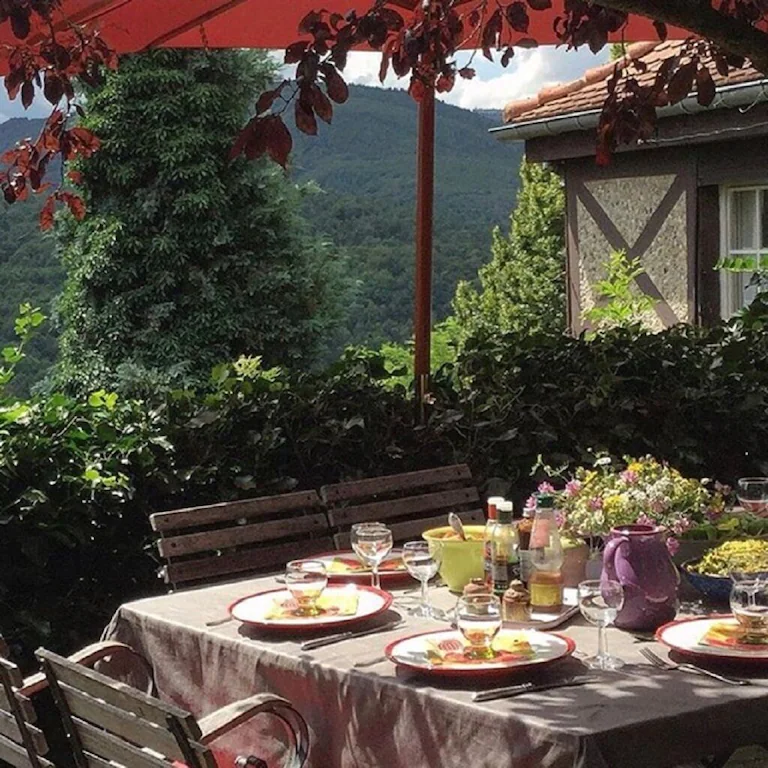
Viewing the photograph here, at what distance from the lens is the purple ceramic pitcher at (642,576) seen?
3023 millimetres

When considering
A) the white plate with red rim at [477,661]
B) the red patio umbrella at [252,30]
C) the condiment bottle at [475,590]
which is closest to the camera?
the white plate with red rim at [477,661]

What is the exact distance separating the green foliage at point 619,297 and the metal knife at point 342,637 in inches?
220

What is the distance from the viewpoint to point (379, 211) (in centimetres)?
1975

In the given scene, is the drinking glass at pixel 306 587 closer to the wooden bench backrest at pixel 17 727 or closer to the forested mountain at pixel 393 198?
the wooden bench backrest at pixel 17 727

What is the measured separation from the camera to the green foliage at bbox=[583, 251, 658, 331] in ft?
29.3

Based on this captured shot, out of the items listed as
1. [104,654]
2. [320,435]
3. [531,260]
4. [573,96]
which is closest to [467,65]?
[320,435]

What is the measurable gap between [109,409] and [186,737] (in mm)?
2333

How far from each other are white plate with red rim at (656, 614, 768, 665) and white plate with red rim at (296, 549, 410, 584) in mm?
827

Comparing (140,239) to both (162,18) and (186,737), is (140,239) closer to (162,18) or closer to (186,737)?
(162,18)

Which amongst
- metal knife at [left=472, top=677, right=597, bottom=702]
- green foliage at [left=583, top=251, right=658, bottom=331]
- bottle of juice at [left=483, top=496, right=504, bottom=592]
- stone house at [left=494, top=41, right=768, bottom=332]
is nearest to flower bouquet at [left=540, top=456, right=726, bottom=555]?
bottle of juice at [left=483, top=496, right=504, bottom=592]

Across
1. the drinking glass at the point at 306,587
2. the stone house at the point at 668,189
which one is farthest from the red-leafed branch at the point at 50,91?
the stone house at the point at 668,189

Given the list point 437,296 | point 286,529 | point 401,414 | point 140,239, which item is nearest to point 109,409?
point 286,529

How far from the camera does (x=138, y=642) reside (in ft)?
11.3

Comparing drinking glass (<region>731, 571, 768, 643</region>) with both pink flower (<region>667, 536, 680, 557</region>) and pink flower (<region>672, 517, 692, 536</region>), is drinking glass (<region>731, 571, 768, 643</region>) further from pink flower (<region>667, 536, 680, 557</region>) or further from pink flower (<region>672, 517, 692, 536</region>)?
pink flower (<region>672, 517, 692, 536</region>)
